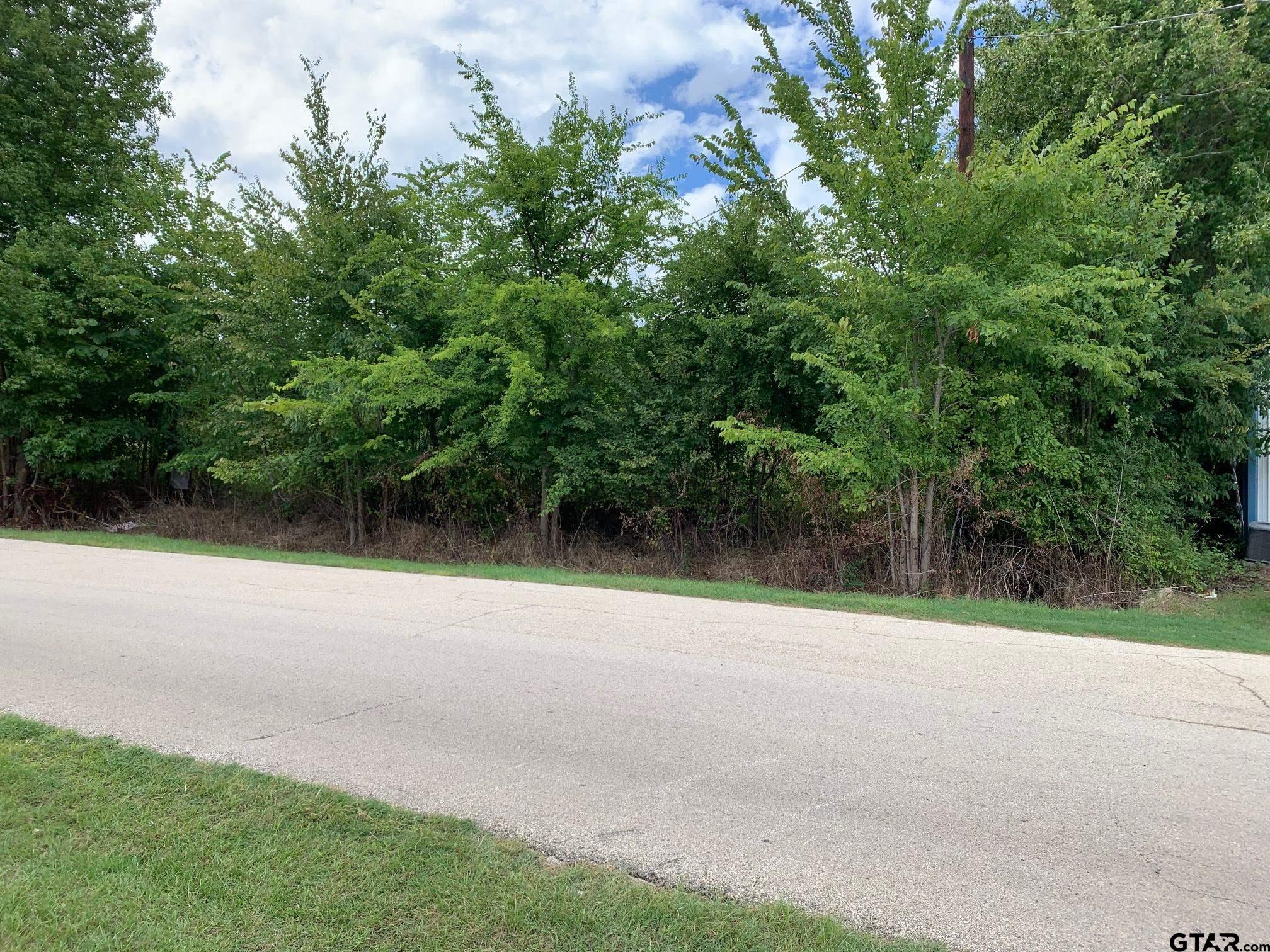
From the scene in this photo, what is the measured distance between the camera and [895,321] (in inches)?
455

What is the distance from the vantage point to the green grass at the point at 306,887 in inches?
110

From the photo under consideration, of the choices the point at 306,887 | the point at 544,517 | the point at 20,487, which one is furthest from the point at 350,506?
the point at 306,887

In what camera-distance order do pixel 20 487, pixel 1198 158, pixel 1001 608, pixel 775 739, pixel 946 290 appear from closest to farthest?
1. pixel 775 739
2. pixel 1001 608
3. pixel 946 290
4. pixel 1198 158
5. pixel 20 487

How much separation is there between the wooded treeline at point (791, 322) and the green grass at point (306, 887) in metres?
9.11

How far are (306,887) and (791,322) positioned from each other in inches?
455

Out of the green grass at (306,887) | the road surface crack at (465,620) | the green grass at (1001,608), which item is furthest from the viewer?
the green grass at (1001,608)

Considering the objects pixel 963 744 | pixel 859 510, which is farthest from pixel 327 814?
pixel 859 510

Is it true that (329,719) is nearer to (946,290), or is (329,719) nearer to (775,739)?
(775,739)

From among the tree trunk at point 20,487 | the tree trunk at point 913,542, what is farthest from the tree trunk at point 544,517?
the tree trunk at point 20,487

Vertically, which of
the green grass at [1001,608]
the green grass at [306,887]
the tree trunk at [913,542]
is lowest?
the green grass at [306,887]

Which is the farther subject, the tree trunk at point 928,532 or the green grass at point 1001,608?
the tree trunk at point 928,532

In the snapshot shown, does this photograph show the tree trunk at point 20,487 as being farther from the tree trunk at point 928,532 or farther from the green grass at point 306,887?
the tree trunk at point 928,532

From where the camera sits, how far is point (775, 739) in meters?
4.82

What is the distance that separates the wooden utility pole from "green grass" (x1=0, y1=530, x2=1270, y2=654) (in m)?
7.01
